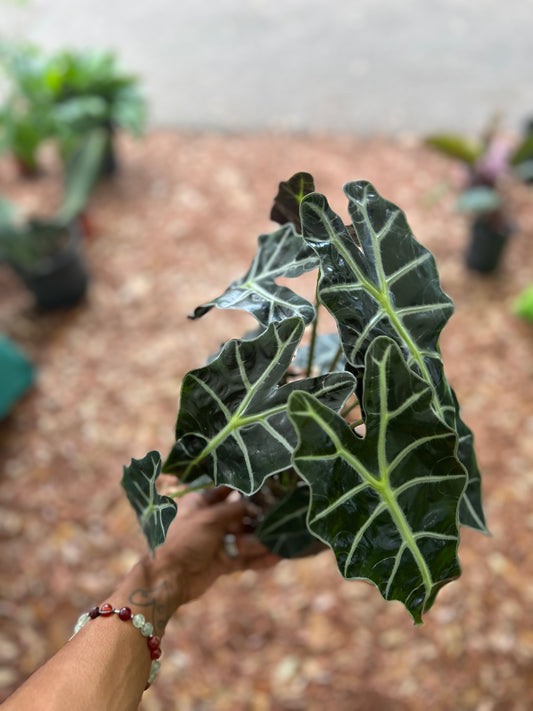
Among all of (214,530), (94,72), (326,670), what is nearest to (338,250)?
(214,530)

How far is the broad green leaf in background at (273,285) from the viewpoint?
0.80 meters

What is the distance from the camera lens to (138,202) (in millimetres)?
2918

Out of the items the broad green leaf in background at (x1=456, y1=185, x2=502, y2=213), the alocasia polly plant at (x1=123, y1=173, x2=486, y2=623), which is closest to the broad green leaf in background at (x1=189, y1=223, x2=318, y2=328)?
the alocasia polly plant at (x1=123, y1=173, x2=486, y2=623)

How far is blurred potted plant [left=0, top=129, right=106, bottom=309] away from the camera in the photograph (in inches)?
89.3

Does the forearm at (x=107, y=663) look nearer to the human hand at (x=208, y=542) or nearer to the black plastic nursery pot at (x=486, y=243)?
the human hand at (x=208, y=542)

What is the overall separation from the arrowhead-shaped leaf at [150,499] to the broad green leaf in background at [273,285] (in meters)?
0.21

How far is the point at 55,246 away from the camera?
244 centimetres

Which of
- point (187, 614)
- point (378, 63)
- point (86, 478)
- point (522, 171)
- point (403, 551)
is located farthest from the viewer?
point (378, 63)

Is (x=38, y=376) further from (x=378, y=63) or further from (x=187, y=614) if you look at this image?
(x=378, y=63)

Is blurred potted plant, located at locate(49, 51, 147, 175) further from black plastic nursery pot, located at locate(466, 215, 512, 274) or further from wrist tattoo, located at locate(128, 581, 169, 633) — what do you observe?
wrist tattoo, located at locate(128, 581, 169, 633)

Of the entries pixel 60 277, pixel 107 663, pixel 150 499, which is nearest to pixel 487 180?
pixel 60 277

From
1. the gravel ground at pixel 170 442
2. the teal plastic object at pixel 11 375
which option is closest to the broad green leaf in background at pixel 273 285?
the gravel ground at pixel 170 442

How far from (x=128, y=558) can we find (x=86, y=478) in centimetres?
31

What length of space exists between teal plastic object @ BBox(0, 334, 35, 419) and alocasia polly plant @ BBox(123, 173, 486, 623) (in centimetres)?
139
